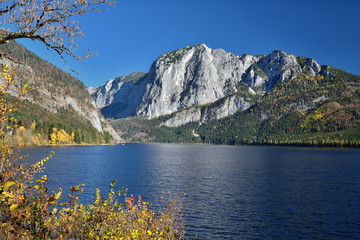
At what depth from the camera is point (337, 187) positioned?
2279 inches

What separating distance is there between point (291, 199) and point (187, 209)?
21.7 m

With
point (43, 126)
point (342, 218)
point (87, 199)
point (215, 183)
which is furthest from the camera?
point (43, 126)

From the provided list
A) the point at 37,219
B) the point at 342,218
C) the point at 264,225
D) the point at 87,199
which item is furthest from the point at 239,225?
the point at 37,219

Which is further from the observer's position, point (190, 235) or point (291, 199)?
point (291, 199)

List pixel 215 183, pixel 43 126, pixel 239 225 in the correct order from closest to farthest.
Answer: pixel 239 225, pixel 215 183, pixel 43 126

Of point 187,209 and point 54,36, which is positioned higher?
point 54,36

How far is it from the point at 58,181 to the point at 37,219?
178ft

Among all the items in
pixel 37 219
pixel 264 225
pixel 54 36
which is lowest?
pixel 264 225

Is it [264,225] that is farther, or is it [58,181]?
[58,181]

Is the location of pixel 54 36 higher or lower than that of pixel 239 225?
higher


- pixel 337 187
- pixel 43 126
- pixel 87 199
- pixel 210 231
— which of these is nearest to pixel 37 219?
pixel 210 231

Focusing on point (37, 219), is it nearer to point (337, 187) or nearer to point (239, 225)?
point (239, 225)

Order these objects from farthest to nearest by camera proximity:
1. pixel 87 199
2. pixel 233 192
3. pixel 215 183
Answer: pixel 215 183, pixel 233 192, pixel 87 199

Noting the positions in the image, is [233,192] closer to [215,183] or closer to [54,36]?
[215,183]
